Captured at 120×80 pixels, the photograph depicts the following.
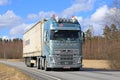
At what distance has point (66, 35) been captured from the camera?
3203cm

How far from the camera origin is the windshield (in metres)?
31.9

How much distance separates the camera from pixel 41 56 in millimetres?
35312

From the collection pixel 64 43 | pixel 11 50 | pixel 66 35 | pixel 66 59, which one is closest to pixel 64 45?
pixel 64 43

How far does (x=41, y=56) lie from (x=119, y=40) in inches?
901

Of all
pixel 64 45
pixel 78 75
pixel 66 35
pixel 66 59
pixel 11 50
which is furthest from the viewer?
pixel 11 50

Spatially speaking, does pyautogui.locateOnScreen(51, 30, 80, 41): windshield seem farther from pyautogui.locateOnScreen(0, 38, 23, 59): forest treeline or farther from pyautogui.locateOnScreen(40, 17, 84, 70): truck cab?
pyautogui.locateOnScreen(0, 38, 23, 59): forest treeline

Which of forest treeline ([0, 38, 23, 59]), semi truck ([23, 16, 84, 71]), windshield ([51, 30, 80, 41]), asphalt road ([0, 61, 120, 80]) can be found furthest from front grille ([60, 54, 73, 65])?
forest treeline ([0, 38, 23, 59])

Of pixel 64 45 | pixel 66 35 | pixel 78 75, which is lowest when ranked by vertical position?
pixel 78 75

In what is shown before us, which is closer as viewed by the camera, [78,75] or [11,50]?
[78,75]

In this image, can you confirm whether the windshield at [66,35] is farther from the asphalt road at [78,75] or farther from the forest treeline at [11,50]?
the forest treeline at [11,50]

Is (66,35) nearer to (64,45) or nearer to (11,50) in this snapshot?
(64,45)

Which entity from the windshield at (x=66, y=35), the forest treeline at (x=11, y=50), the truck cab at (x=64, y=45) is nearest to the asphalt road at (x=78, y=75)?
the truck cab at (x=64, y=45)

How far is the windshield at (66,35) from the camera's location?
31938 mm

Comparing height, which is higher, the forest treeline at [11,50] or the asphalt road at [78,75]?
the forest treeline at [11,50]
